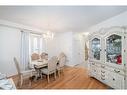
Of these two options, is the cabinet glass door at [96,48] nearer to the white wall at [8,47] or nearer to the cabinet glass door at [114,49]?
the cabinet glass door at [114,49]

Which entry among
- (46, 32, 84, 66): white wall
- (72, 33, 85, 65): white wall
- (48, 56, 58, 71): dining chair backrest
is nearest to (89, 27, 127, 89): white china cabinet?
(48, 56, 58, 71): dining chair backrest

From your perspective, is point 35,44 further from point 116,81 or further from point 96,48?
point 116,81

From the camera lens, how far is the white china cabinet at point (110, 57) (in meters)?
2.25

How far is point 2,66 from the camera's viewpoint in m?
3.57

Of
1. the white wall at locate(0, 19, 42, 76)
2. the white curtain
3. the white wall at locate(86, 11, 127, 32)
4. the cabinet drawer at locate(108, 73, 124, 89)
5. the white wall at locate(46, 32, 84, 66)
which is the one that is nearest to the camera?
the cabinet drawer at locate(108, 73, 124, 89)

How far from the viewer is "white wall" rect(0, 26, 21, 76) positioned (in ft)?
11.7

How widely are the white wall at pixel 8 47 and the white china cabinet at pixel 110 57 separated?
3130mm

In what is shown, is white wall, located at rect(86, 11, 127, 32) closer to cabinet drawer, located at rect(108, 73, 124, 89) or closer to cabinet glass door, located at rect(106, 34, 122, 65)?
cabinet glass door, located at rect(106, 34, 122, 65)

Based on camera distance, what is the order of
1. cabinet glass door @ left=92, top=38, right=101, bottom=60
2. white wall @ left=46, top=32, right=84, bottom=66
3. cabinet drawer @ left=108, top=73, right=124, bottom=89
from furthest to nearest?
1. white wall @ left=46, top=32, right=84, bottom=66
2. cabinet glass door @ left=92, top=38, right=101, bottom=60
3. cabinet drawer @ left=108, top=73, right=124, bottom=89

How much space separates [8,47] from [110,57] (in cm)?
370

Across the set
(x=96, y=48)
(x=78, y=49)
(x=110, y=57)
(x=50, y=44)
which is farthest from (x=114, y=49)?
(x=50, y=44)
